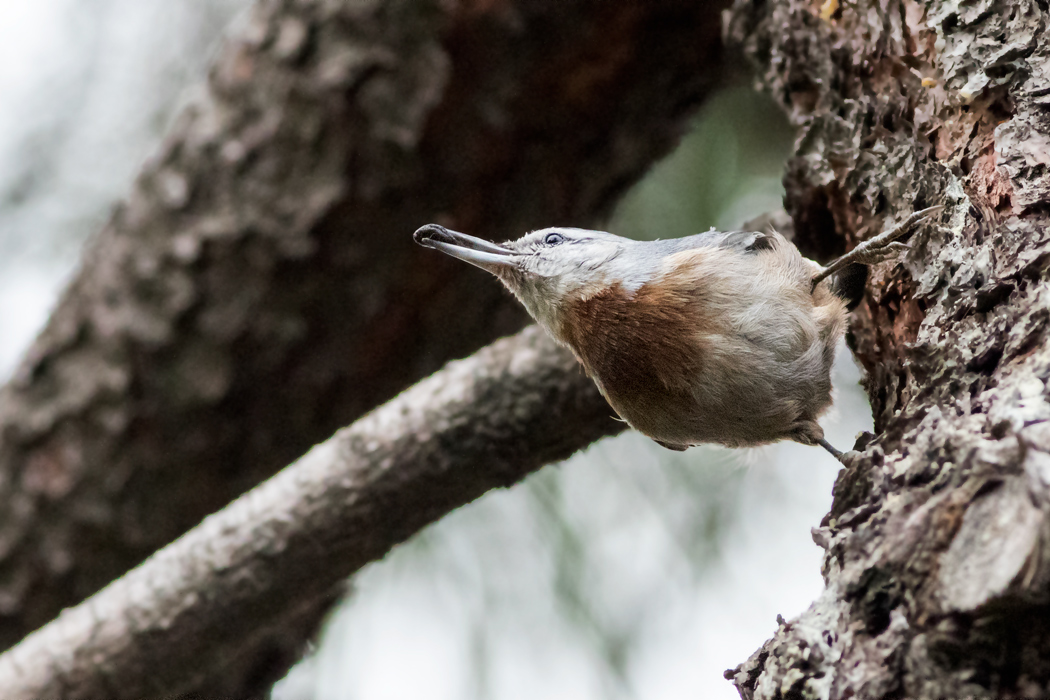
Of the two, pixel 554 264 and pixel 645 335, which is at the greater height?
pixel 554 264

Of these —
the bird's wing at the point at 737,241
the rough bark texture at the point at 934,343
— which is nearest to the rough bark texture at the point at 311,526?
the bird's wing at the point at 737,241

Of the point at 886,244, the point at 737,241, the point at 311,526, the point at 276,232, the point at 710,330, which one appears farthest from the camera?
the point at 276,232

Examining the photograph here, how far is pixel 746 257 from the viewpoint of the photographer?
5.43 ft

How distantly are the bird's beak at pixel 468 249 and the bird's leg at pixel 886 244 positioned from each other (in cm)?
68

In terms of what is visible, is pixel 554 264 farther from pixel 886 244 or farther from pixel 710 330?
pixel 886 244

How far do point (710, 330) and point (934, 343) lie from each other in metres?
0.46

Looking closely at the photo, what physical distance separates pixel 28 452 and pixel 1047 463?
2434 mm

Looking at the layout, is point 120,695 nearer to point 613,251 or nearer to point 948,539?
point 613,251

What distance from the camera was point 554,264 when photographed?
1.79 meters

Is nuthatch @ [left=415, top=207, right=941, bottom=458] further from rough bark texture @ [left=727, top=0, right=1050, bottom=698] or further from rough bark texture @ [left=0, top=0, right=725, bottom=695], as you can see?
rough bark texture @ [left=0, top=0, right=725, bottom=695]

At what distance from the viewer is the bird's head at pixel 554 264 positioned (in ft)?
5.65

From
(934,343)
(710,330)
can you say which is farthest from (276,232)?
(934,343)

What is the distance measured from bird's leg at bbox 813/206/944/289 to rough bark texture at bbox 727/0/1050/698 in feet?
0.11

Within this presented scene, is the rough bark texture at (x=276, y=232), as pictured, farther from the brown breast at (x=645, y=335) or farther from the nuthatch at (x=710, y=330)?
the brown breast at (x=645, y=335)
